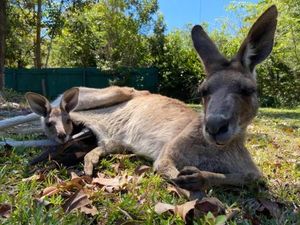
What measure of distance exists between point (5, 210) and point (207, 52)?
1.80m

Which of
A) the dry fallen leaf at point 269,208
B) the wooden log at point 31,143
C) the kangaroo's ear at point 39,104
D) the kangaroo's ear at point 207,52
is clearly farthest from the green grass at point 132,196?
the kangaroo's ear at point 207,52

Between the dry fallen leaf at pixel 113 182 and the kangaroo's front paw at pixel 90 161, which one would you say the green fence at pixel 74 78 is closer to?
the kangaroo's front paw at pixel 90 161

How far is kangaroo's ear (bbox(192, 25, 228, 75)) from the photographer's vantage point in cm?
315

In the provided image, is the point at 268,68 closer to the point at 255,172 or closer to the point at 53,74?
the point at 53,74

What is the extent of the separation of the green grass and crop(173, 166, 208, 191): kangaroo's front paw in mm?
86

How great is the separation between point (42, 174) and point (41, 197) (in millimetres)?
497

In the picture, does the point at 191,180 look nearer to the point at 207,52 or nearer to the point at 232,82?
the point at 232,82

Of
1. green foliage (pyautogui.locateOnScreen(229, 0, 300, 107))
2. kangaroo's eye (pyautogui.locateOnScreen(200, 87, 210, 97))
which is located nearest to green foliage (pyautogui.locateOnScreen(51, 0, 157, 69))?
green foliage (pyautogui.locateOnScreen(229, 0, 300, 107))

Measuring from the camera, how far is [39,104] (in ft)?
13.9

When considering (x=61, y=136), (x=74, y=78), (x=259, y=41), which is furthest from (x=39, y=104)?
(x=74, y=78)

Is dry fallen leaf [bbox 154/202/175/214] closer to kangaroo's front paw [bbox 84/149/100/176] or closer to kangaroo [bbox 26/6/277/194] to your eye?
kangaroo [bbox 26/6/277/194]

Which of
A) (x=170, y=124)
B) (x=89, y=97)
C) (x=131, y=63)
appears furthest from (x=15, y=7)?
(x=170, y=124)

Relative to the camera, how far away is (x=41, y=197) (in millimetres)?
2406

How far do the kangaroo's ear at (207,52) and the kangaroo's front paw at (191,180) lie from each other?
0.81m
